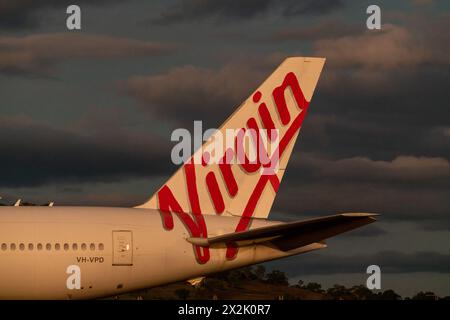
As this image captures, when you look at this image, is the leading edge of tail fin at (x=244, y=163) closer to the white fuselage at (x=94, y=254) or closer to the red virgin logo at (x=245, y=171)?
the red virgin logo at (x=245, y=171)

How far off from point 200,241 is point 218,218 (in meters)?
1.88

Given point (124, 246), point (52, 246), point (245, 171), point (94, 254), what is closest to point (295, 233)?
point (245, 171)

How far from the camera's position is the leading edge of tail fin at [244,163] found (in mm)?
45938

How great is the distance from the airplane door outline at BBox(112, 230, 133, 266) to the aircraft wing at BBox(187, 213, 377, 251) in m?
2.50

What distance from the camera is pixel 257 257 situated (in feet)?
144

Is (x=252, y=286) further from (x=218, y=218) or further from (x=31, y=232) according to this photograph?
(x=31, y=232)

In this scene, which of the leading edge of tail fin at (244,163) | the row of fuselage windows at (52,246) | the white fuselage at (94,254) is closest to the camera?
the row of fuselage windows at (52,246)

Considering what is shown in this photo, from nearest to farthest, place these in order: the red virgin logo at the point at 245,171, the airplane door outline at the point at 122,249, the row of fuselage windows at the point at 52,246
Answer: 1. the row of fuselage windows at the point at 52,246
2. the airplane door outline at the point at 122,249
3. the red virgin logo at the point at 245,171

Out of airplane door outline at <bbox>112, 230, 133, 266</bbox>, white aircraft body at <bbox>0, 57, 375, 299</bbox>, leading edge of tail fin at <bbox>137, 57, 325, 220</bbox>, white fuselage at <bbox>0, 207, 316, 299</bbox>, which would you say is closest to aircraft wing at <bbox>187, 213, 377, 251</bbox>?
white aircraft body at <bbox>0, 57, 375, 299</bbox>

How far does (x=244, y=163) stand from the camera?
46375mm

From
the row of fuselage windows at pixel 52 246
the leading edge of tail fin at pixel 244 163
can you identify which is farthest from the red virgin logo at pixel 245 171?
the row of fuselage windows at pixel 52 246

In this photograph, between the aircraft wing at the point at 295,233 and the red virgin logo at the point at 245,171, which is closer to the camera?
the aircraft wing at the point at 295,233

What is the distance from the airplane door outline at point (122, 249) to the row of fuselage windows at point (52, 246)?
0.57m
